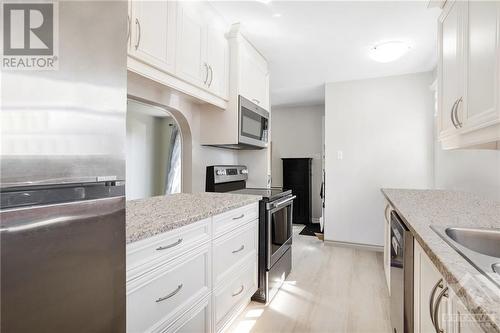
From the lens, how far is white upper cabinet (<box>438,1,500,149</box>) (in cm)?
111

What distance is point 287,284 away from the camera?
2412mm

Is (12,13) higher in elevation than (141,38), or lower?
lower

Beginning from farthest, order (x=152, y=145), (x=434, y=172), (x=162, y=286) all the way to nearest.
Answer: (x=434, y=172) < (x=152, y=145) < (x=162, y=286)

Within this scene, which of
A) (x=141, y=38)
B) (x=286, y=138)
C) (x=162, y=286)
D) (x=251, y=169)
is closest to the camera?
(x=162, y=286)

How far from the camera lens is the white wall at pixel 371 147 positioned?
3.30 metres

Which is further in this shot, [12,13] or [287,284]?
[287,284]

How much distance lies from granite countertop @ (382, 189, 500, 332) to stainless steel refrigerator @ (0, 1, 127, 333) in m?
0.80

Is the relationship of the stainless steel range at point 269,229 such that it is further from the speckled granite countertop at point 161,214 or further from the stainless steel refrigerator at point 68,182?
the stainless steel refrigerator at point 68,182

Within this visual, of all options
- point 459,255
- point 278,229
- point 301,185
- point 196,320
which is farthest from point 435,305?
point 301,185

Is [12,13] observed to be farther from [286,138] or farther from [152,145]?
[286,138]

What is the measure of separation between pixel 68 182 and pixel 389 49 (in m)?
A: 2.80

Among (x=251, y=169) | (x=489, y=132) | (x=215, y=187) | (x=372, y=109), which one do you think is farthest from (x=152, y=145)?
(x=372, y=109)

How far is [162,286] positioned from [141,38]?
48.7 inches

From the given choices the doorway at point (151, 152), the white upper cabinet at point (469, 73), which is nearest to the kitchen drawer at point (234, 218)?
the doorway at point (151, 152)
